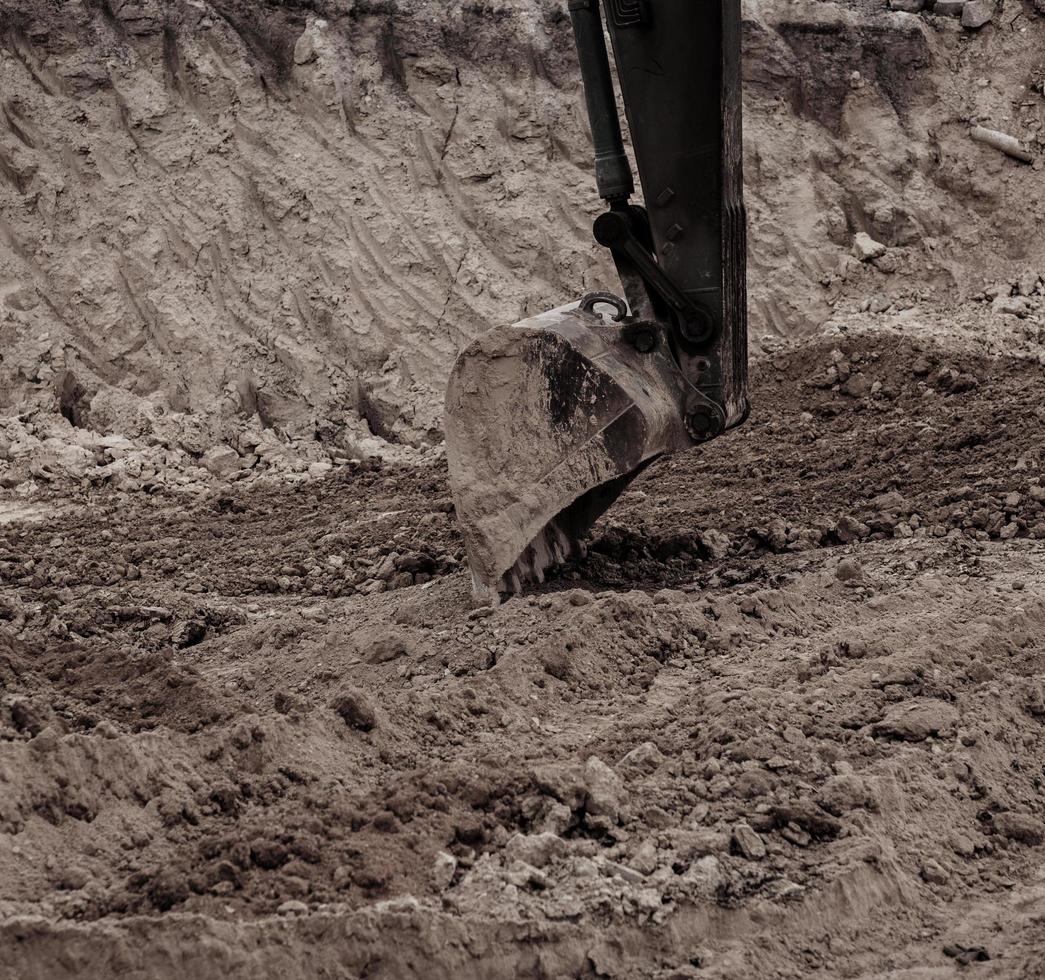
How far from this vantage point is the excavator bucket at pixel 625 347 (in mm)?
4492

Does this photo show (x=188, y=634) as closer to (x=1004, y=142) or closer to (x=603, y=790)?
(x=603, y=790)

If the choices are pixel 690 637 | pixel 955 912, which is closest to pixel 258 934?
pixel 955 912

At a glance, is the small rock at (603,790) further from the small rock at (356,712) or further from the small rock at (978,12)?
the small rock at (978,12)

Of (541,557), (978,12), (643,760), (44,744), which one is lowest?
(541,557)

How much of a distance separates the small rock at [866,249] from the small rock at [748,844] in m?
7.47

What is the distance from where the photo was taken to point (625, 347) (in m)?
4.74

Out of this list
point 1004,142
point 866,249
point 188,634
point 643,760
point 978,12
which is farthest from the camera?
point 978,12

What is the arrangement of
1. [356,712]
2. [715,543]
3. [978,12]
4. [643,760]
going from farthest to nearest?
[978,12]
[715,543]
[356,712]
[643,760]

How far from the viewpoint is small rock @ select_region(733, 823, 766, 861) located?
9.80ft

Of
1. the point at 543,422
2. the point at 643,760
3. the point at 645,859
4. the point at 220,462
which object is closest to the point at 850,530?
the point at 543,422

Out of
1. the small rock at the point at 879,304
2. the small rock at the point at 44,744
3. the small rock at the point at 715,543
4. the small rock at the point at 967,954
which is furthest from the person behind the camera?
the small rock at the point at 879,304

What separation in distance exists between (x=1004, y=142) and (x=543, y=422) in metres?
6.90

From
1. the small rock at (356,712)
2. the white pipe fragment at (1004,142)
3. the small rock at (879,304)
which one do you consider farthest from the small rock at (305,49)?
the small rock at (356,712)

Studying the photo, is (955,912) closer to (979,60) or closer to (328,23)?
(328,23)
